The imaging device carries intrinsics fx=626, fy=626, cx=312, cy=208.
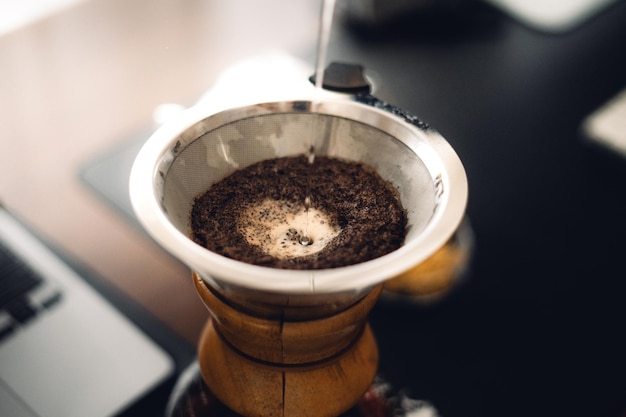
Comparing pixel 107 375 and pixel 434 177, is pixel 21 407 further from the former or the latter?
pixel 434 177

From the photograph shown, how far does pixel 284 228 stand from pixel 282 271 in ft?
0.40

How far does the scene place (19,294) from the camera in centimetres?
83

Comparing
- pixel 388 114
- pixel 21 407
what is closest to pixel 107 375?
pixel 21 407

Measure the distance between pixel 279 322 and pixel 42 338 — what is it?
0.45m

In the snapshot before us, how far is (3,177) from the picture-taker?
104 cm

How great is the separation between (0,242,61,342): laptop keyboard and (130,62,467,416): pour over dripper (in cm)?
34

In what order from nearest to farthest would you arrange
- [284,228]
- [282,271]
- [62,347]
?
[282,271] → [284,228] → [62,347]

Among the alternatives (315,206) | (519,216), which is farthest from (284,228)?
(519,216)

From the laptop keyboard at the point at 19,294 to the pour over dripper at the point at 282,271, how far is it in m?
0.34

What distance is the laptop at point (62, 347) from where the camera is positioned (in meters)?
0.73

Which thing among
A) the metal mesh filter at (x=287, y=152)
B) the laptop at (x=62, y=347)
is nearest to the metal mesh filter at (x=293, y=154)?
the metal mesh filter at (x=287, y=152)

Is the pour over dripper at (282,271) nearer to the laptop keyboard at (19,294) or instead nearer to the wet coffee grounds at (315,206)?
the wet coffee grounds at (315,206)

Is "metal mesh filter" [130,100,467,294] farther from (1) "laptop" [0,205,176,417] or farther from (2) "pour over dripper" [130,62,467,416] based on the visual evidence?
(1) "laptop" [0,205,176,417]

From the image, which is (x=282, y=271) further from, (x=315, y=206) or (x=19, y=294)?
(x=19, y=294)
